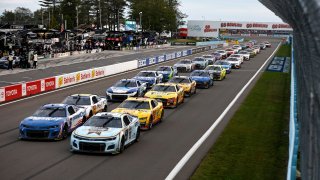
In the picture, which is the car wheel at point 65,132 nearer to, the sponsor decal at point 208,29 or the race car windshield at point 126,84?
the race car windshield at point 126,84

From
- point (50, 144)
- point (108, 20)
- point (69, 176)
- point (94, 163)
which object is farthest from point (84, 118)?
point (108, 20)

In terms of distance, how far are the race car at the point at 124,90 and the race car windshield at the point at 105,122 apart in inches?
452

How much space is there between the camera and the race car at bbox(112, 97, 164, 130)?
65.5ft

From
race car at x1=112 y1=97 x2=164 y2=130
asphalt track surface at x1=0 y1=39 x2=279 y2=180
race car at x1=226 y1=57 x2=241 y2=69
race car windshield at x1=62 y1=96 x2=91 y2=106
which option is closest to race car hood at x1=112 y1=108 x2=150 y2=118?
race car at x1=112 y1=97 x2=164 y2=130

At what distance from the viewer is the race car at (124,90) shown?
28391mm

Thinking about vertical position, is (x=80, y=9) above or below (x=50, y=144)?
above

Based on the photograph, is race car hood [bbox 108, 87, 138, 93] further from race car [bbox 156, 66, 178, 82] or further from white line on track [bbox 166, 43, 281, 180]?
race car [bbox 156, 66, 178, 82]

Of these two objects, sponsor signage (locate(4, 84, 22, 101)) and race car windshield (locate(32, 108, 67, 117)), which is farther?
sponsor signage (locate(4, 84, 22, 101))

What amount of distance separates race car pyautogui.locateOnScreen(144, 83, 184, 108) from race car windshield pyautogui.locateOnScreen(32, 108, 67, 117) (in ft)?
26.7

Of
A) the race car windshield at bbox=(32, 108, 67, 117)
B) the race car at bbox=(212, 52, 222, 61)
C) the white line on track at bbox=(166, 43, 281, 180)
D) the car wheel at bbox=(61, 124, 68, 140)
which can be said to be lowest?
the white line on track at bbox=(166, 43, 281, 180)

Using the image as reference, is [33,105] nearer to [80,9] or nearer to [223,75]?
[223,75]

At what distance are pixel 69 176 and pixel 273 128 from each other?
10375mm

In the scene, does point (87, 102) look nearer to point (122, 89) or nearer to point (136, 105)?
point (136, 105)

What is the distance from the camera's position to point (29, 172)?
43.0 ft
